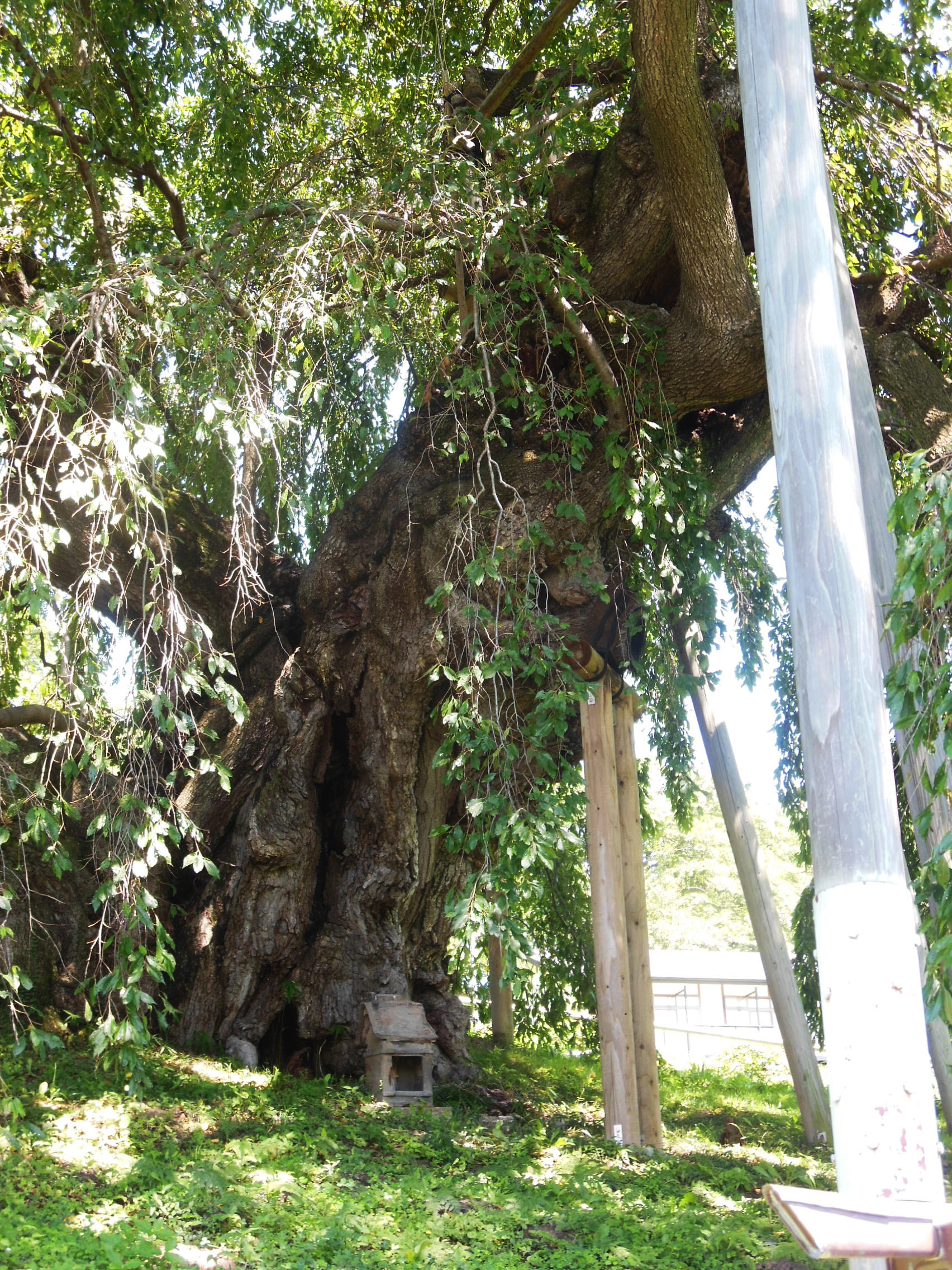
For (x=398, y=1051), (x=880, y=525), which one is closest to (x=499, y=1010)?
(x=398, y=1051)

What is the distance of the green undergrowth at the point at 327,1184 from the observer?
3.15 m

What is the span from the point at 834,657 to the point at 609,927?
2708 mm

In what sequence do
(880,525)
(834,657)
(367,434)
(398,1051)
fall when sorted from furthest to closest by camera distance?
(367,434) → (398,1051) → (880,525) → (834,657)

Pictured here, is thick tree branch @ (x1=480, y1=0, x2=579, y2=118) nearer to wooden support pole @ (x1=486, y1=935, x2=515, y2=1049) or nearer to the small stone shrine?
the small stone shrine

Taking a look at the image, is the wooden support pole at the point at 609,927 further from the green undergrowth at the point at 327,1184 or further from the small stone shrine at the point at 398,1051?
the small stone shrine at the point at 398,1051

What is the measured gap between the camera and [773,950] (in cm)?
563

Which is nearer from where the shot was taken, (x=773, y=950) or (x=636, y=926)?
(x=636, y=926)

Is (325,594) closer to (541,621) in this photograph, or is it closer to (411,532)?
(411,532)

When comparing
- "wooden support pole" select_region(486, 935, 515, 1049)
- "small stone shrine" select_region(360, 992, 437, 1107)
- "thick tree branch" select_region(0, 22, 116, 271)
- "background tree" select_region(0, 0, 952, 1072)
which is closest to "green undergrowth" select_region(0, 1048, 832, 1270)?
"small stone shrine" select_region(360, 992, 437, 1107)

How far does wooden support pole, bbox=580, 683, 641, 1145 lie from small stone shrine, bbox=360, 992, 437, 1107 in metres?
0.94

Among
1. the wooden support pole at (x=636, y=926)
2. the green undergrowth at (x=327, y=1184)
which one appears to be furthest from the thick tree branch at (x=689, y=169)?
the green undergrowth at (x=327, y=1184)

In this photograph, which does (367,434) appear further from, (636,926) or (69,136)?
(636,926)

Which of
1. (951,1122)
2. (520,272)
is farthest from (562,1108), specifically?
(520,272)

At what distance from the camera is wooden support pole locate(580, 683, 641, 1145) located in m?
4.68
